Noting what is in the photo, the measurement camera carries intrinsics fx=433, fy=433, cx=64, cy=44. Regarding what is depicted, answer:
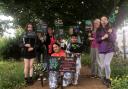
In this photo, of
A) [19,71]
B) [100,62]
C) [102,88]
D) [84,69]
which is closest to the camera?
[102,88]

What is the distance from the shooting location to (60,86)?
530 inches

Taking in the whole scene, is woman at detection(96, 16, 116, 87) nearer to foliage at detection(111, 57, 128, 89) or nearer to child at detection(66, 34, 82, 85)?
foliage at detection(111, 57, 128, 89)

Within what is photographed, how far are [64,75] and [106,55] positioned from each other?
1.45 meters

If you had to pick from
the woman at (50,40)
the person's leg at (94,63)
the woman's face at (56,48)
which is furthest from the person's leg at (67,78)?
the person's leg at (94,63)

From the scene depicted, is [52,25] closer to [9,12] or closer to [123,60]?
[9,12]

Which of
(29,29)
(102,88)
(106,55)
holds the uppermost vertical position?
(29,29)

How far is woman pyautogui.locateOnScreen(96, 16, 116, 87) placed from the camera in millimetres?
13062

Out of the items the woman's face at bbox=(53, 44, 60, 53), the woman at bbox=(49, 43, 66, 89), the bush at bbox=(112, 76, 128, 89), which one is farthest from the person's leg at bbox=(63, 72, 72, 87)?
the bush at bbox=(112, 76, 128, 89)

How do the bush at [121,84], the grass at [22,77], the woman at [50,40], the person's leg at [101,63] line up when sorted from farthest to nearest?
the woman at [50,40], the person's leg at [101,63], the grass at [22,77], the bush at [121,84]

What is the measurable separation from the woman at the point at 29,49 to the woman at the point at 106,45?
2164mm

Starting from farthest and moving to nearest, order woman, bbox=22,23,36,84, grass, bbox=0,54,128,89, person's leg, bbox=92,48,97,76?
person's leg, bbox=92,48,97,76, woman, bbox=22,23,36,84, grass, bbox=0,54,128,89

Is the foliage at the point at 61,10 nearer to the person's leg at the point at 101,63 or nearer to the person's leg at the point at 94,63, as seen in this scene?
the person's leg at the point at 94,63

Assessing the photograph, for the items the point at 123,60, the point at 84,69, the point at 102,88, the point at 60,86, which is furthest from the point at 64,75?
the point at 123,60

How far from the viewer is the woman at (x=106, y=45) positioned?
13.1 m
